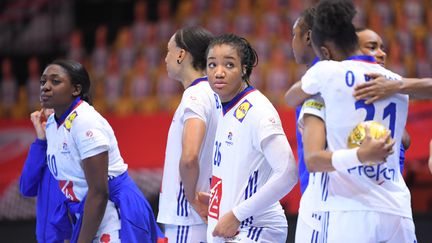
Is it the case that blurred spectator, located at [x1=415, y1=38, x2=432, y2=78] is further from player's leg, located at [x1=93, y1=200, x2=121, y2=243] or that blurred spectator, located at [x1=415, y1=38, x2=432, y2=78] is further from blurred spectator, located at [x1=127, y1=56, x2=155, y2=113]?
player's leg, located at [x1=93, y1=200, x2=121, y2=243]

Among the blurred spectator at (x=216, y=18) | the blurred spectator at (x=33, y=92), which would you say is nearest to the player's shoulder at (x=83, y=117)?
the blurred spectator at (x=33, y=92)

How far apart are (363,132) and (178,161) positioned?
4.93 feet

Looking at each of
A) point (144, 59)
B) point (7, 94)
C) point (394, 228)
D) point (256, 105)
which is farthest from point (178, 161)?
point (7, 94)

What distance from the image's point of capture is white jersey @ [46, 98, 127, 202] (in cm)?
419

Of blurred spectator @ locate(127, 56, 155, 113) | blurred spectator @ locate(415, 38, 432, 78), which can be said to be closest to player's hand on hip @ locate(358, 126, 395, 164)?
blurred spectator @ locate(415, 38, 432, 78)

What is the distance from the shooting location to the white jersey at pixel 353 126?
A: 11.1 feet

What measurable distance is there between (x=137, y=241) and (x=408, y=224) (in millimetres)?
1538

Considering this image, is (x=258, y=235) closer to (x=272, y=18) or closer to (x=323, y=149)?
(x=323, y=149)

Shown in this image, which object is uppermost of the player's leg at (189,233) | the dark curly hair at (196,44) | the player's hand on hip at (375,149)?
the dark curly hair at (196,44)

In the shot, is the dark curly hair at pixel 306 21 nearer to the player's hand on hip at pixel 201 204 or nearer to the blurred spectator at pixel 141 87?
the player's hand on hip at pixel 201 204

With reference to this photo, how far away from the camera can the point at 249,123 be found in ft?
12.8

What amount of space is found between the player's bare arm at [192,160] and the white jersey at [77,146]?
387mm

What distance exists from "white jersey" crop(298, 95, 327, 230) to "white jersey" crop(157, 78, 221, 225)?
2.47 ft

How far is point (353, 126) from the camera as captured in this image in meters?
3.38
